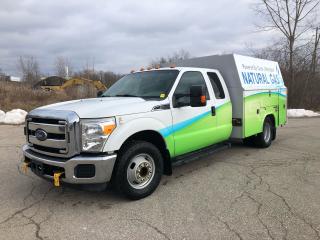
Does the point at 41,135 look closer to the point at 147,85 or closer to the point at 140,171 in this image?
the point at 140,171

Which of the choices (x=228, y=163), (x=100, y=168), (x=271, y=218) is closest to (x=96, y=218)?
(x=100, y=168)

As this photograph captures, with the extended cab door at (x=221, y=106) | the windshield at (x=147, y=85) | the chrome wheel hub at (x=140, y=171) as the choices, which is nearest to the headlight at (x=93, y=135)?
the chrome wheel hub at (x=140, y=171)

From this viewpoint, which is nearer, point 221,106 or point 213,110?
point 213,110

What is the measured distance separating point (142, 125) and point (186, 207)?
1312 mm

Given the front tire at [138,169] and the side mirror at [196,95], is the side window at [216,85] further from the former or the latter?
the front tire at [138,169]

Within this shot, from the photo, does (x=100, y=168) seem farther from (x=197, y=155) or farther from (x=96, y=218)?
(x=197, y=155)

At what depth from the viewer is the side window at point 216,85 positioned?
6531mm

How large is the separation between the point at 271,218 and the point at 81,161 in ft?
8.26

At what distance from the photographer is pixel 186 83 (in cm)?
577

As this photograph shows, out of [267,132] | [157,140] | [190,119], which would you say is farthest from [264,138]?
[157,140]

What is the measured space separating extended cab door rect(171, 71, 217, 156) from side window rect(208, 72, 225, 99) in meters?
0.25

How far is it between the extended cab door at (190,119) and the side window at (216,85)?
246mm

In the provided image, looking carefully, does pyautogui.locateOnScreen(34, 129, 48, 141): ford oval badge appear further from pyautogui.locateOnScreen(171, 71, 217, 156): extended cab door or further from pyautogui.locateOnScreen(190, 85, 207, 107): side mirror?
pyautogui.locateOnScreen(190, 85, 207, 107): side mirror

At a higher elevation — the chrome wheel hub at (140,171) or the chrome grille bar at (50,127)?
the chrome grille bar at (50,127)
